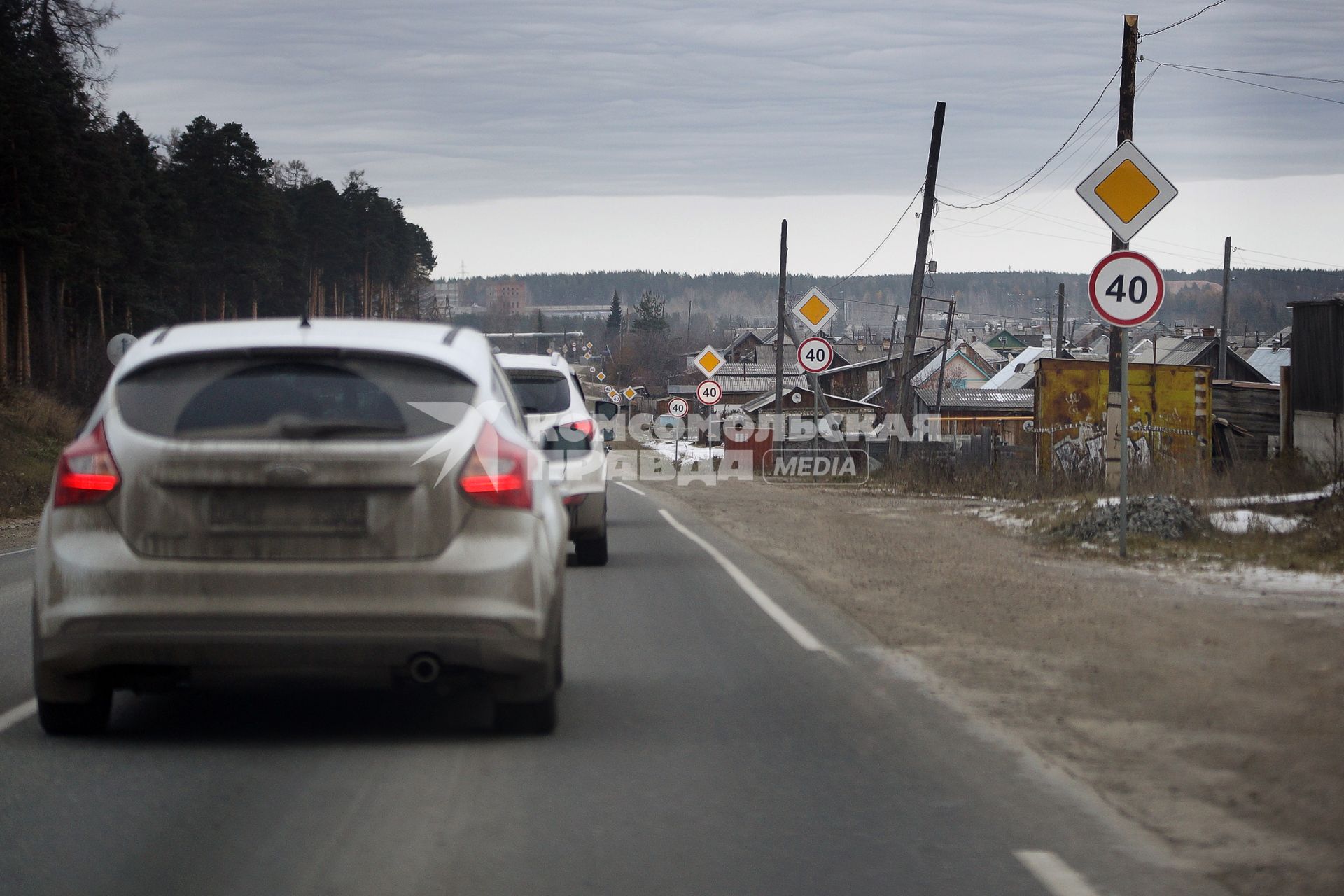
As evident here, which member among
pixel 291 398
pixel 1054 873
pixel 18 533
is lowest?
pixel 18 533

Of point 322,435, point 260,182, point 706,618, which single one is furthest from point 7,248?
point 322,435

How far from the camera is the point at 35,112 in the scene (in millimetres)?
46531

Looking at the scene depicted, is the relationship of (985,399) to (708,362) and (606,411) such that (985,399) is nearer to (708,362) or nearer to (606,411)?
(708,362)

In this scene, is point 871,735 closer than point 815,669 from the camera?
Yes

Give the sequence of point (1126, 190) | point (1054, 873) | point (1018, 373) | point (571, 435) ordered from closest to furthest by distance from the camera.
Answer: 1. point (1054, 873)
2. point (571, 435)
3. point (1126, 190)
4. point (1018, 373)

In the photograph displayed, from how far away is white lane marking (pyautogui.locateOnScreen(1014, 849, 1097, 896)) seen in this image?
4.41 metres

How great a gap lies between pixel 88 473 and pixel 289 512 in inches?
32.0

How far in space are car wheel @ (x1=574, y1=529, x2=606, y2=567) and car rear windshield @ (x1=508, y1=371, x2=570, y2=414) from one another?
1.34 meters

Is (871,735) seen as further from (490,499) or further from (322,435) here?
(322,435)

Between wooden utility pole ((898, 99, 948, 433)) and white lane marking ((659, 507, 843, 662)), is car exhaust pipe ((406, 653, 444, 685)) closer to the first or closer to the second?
white lane marking ((659, 507, 843, 662))

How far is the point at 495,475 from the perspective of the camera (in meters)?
5.87

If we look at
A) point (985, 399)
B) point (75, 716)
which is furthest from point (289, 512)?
point (985, 399)

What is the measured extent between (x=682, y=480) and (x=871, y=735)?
2889cm

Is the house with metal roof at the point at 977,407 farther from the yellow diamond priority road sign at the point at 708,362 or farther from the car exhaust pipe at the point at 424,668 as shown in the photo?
the car exhaust pipe at the point at 424,668
